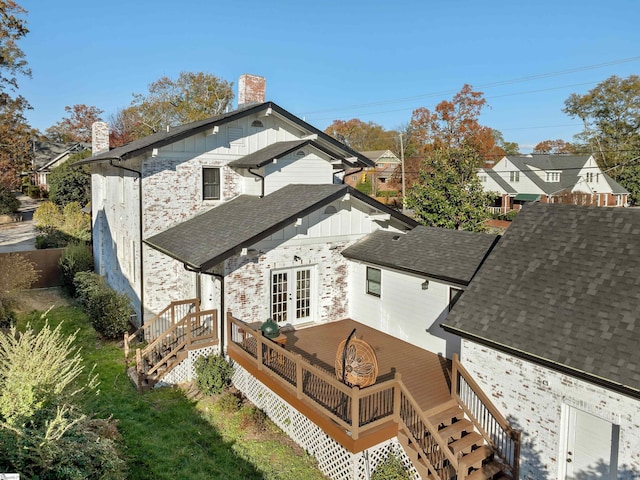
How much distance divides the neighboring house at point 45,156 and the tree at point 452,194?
47.6 meters

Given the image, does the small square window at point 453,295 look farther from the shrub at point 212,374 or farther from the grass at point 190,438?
the shrub at point 212,374

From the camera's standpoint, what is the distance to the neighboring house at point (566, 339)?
261 inches

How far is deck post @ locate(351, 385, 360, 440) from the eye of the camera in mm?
7645

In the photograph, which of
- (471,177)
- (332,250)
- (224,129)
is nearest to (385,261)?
(332,250)

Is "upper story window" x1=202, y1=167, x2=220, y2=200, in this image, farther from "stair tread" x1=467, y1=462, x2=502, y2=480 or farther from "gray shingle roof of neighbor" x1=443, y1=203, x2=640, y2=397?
"stair tread" x1=467, y1=462, x2=502, y2=480

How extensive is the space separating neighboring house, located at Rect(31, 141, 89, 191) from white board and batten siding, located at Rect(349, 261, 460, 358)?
5298cm

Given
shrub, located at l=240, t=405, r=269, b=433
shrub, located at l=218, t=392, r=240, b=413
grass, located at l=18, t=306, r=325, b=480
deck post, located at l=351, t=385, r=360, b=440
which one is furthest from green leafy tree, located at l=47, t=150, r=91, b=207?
deck post, located at l=351, t=385, r=360, b=440

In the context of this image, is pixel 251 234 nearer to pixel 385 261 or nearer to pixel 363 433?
pixel 385 261

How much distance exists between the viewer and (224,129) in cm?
1556

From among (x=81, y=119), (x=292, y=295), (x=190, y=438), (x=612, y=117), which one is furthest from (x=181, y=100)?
(x=612, y=117)

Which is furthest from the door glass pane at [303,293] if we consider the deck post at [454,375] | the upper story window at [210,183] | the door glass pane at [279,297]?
the deck post at [454,375]

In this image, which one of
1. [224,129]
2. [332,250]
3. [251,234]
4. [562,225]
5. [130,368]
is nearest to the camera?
[562,225]

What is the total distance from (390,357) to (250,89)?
40.3ft

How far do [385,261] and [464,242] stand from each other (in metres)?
2.18
